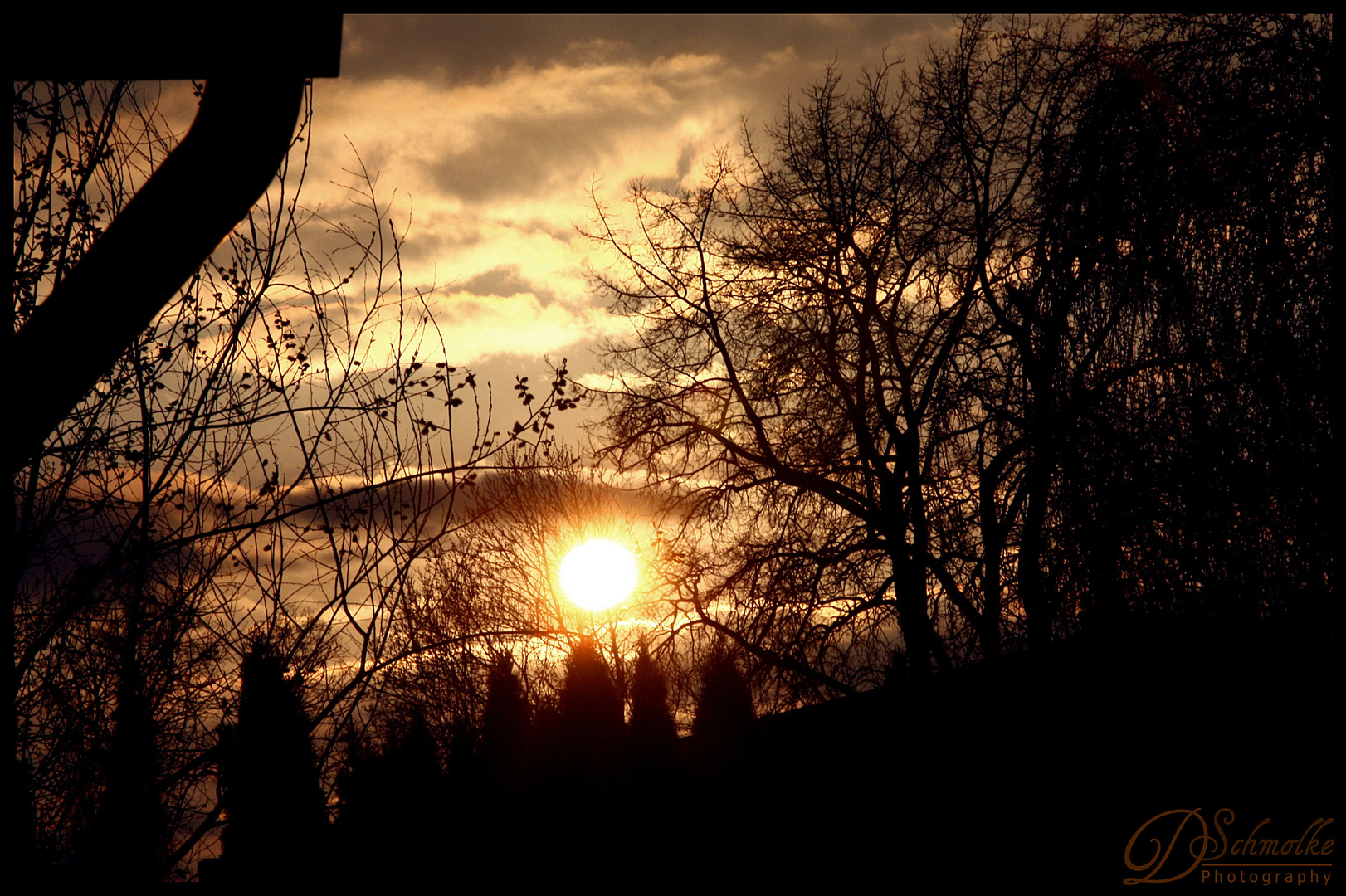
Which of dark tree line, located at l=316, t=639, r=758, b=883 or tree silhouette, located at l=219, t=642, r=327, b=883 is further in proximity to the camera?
dark tree line, located at l=316, t=639, r=758, b=883

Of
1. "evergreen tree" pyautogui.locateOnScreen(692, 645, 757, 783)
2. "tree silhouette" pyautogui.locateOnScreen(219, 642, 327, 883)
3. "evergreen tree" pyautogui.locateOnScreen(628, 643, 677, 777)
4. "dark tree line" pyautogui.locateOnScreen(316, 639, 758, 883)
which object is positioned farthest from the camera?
"evergreen tree" pyautogui.locateOnScreen(692, 645, 757, 783)

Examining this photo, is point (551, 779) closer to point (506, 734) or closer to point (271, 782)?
point (506, 734)

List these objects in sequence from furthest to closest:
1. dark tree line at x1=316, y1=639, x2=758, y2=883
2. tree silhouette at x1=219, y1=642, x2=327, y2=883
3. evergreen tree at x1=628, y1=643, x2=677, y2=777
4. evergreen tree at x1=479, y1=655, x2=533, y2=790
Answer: evergreen tree at x1=628, y1=643, x2=677, y2=777 < evergreen tree at x1=479, y1=655, x2=533, y2=790 < dark tree line at x1=316, y1=639, x2=758, y2=883 < tree silhouette at x1=219, y1=642, x2=327, y2=883

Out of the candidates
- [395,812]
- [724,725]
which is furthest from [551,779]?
[724,725]

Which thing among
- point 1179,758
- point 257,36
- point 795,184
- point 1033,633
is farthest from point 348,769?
point 795,184

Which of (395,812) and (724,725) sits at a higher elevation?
(724,725)

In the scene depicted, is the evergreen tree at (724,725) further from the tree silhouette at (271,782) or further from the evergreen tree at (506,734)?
the tree silhouette at (271,782)

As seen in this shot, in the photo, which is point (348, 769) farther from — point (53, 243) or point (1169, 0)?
point (1169, 0)

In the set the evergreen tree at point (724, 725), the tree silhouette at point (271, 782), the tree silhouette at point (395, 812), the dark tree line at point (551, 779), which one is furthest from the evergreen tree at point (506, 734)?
the evergreen tree at point (724, 725)

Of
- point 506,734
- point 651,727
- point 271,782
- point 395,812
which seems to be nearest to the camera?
point 271,782

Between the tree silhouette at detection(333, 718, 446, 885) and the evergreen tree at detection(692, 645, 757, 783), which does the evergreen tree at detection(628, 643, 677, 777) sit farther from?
the tree silhouette at detection(333, 718, 446, 885)

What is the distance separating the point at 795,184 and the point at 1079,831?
30.4 feet

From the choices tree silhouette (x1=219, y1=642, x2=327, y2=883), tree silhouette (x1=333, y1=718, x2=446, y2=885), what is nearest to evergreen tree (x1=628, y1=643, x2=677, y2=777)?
tree silhouette (x1=333, y1=718, x2=446, y2=885)

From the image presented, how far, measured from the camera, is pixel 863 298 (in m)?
11.3
